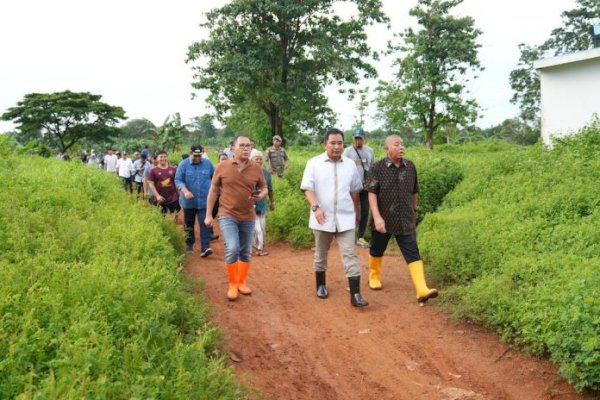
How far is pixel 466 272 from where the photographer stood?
5.93 m

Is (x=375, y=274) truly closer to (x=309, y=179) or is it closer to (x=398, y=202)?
(x=398, y=202)

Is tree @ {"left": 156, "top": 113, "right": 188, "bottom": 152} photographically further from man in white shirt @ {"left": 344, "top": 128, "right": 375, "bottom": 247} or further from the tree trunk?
man in white shirt @ {"left": 344, "top": 128, "right": 375, "bottom": 247}

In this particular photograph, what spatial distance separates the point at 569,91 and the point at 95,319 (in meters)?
12.0

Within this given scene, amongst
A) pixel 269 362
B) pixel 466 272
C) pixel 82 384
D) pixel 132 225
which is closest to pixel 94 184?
pixel 132 225

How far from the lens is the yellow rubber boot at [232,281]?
19.5ft

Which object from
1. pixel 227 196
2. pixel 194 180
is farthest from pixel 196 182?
pixel 227 196

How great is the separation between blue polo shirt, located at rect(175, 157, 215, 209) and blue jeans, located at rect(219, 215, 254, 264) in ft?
7.17

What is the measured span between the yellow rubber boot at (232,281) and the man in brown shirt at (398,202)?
5.52 feet

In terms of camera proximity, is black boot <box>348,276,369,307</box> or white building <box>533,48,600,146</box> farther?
white building <box>533,48,600,146</box>

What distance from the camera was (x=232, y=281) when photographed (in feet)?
19.7

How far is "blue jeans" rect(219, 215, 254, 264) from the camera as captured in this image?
5891 millimetres

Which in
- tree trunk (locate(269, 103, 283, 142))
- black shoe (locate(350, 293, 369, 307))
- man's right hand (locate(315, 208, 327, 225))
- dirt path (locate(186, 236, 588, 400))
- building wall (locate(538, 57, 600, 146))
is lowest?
dirt path (locate(186, 236, 588, 400))

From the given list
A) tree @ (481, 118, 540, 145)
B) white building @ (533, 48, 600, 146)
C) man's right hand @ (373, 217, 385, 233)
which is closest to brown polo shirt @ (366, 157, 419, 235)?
man's right hand @ (373, 217, 385, 233)

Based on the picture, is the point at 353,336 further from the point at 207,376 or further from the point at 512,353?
the point at 207,376
